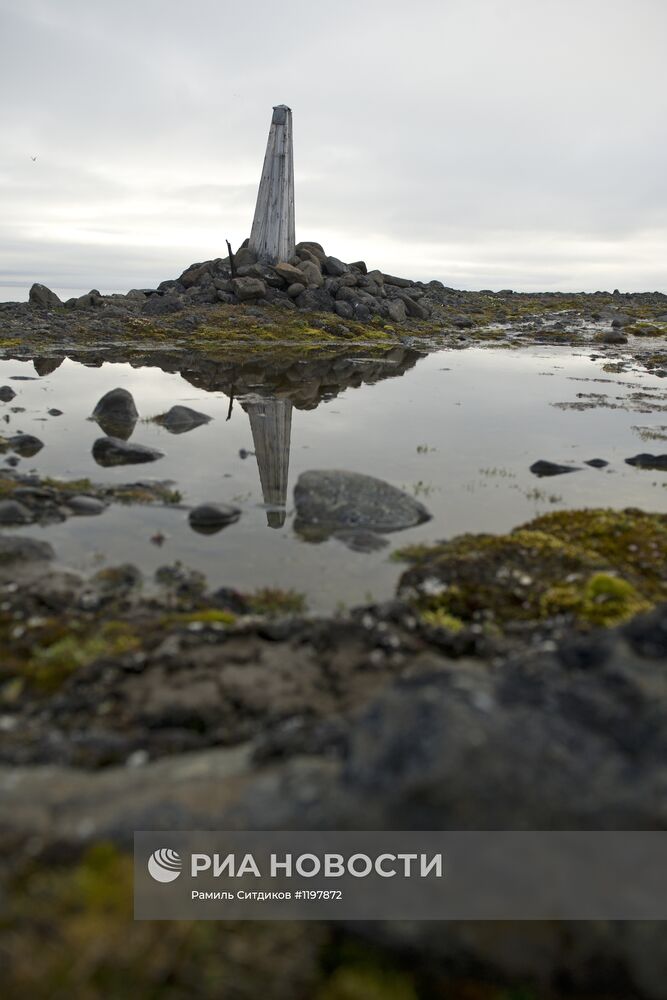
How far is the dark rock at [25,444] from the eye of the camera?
1881 cm

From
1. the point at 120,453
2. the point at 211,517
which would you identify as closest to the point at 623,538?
the point at 211,517

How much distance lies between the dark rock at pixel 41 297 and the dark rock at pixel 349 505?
4854 centimetres

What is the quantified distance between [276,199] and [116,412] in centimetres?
4096

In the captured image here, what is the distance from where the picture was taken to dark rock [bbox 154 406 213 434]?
22.6 m

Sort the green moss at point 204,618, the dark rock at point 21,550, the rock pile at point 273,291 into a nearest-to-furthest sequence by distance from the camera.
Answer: the green moss at point 204,618, the dark rock at point 21,550, the rock pile at point 273,291

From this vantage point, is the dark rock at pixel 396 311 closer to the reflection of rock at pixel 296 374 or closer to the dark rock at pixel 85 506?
the reflection of rock at pixel 296 374

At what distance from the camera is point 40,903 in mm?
4652

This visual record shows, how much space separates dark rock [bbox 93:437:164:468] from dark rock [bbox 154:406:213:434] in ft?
10.6

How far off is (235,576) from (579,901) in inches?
310

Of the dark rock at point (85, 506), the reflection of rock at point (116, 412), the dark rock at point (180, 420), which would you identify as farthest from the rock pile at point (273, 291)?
the dark rock at point (85, 506)

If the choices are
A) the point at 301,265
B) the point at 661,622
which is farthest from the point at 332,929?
the point at 301,265

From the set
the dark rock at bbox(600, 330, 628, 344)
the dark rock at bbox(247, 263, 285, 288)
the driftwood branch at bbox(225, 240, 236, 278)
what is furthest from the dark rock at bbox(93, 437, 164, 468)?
Result: the dark rock at bbox(600, 330, 628, 344)

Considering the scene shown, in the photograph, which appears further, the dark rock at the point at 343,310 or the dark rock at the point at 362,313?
the dark rock at the point at 362,313

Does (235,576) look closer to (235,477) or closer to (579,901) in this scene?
(235,477)
